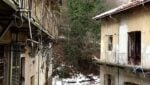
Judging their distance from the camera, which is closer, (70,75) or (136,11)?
(136,11)

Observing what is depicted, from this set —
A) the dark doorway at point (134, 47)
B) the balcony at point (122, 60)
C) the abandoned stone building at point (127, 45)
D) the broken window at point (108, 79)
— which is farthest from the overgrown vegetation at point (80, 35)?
the dark doorway at point (134, 47)

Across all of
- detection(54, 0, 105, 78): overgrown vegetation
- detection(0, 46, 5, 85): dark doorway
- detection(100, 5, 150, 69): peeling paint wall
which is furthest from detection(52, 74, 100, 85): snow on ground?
detection(0, 46, 5, 85): dark doorway

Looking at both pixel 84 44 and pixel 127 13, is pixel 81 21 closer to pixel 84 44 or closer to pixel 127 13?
pixel 84 44

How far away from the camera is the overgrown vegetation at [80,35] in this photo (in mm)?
38281

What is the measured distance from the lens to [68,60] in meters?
38.9

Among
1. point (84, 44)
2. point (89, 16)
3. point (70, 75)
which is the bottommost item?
point (70, 75)

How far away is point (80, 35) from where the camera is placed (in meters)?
38.5

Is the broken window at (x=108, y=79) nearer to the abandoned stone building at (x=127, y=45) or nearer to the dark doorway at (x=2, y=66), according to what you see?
the abandoned stone building at (x=127, y=45)

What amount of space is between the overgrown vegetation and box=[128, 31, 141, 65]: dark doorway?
55.2 feet

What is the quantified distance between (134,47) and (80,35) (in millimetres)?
17785

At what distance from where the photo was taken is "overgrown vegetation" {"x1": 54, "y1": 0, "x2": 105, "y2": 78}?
3828cm

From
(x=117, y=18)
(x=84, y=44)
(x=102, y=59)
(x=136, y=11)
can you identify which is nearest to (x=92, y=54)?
(x=84, y=44)

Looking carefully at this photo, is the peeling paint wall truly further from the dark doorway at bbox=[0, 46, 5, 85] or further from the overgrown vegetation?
the overgrown vegetation

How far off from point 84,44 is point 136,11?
18754 millimetres
